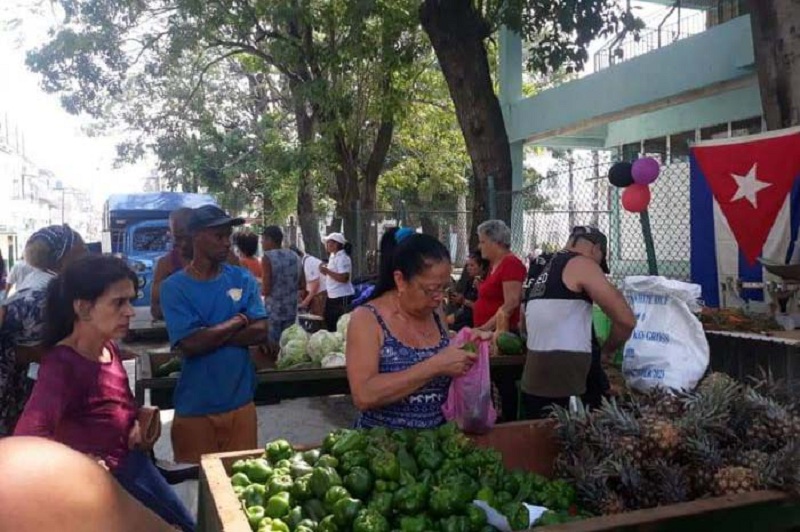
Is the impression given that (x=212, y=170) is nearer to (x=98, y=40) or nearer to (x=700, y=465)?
(x=98, y=40)

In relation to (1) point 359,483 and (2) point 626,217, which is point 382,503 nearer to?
(1) point 359,483

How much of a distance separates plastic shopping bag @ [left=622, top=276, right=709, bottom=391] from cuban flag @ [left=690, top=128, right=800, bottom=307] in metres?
1.96

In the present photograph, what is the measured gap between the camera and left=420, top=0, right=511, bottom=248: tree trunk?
8367mm

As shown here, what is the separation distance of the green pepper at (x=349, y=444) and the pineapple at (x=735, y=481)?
123cm

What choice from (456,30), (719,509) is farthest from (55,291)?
(456,30)

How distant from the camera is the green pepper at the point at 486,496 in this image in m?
2.29

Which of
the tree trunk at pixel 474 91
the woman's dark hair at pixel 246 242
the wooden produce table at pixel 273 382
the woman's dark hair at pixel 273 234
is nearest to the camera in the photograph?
the wooden produce table at pixel 273 382

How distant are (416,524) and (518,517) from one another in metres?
0.32

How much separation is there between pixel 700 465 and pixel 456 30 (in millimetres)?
6790

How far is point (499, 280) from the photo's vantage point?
567 centimetres

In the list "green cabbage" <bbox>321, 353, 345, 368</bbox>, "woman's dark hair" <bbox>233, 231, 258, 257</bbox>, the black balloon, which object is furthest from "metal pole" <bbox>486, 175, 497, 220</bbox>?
"green cabbage" <bbox>321, 353, 345, 368</bbox>

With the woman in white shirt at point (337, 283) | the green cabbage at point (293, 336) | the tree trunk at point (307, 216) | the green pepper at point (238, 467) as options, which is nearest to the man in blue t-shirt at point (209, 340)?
the green pepper at point (238, 467)

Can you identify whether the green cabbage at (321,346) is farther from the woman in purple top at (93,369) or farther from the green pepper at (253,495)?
the green pepper at (253,495)

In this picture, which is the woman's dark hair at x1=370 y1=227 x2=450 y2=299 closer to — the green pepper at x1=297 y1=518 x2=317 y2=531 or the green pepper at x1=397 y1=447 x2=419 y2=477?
the green pepper at x1=397 y1=447 x2=419 y2=477
